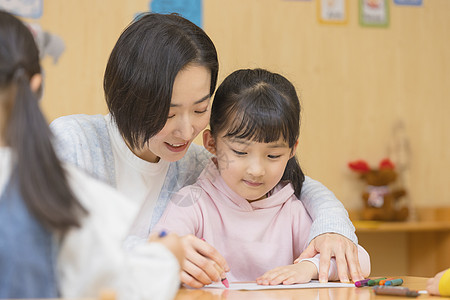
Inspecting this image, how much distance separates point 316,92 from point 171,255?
238 cm

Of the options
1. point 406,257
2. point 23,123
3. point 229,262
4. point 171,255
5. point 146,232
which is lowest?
point 406,257

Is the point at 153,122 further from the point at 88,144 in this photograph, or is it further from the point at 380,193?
the point at 380,193

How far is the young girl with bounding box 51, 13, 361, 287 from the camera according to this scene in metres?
1.21

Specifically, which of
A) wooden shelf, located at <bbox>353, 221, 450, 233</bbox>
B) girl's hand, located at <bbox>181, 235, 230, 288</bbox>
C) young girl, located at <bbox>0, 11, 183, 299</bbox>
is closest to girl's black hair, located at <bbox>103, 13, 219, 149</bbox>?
girl's hand, located at <bbox>181, 235, 230, 288</bbox>

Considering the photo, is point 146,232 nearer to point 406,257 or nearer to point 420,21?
point 406,257

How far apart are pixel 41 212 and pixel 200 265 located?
483 mm

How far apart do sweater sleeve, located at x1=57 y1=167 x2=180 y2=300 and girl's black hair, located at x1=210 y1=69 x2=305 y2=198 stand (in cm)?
63

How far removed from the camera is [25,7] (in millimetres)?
2660

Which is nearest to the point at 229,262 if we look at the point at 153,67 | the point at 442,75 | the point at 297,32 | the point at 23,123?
the point at 153,67

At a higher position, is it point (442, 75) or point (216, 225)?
point (442, 75)

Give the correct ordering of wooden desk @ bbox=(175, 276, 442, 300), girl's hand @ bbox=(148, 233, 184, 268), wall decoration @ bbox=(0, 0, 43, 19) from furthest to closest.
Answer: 1. wall decoration @ bbox=(0, 0, 43, 19)
2. wooden desk @ bbox=(175, 276, 442, 300)
3. girl's hand @ bbox=(148, 233, 184, 268)

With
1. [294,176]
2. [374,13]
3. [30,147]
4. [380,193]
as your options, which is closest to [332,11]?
[374,13]

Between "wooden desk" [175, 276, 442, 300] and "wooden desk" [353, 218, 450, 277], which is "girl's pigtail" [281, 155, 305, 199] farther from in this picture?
"wooden desk" [353, 218, 450, 277]

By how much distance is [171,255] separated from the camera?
0.78 metres
